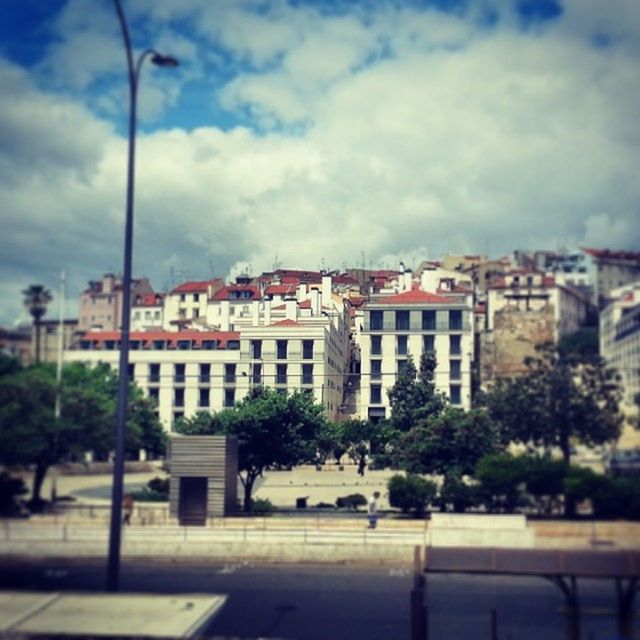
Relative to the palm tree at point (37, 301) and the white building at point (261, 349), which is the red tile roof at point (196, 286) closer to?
the white building at point (261, 349)

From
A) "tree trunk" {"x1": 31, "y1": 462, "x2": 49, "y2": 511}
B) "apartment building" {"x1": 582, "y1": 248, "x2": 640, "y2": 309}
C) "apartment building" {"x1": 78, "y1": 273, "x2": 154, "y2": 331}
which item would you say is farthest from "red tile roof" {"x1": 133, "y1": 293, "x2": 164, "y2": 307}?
"apartment building" {"x1": 582, "y1": 248, "x2": 640, "y2": 309}

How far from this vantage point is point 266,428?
788cm

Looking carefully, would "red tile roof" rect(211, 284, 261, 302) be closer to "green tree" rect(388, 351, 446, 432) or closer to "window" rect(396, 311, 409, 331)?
"window" rect(396, 311, 409, 331)

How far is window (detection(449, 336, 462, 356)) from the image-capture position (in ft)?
21.8

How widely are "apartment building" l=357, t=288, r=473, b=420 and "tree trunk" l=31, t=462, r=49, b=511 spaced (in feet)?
9.51

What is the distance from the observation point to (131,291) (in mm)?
6246

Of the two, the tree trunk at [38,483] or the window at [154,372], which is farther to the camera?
the window at [154,372]

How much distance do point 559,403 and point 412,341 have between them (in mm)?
1483

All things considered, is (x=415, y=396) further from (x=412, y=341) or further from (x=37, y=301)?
(x=37, y=301)

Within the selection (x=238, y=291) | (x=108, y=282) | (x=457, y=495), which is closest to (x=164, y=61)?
(x=108, y=282)

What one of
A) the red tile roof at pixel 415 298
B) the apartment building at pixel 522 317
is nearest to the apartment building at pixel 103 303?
the red tile roof at pixel 415 298

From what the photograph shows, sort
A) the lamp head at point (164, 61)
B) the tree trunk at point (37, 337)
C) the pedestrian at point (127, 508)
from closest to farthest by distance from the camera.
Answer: the lamp head at point (164, 61)
the pedestrian at point (127, 508)
the tree trunk at point (37, 337)

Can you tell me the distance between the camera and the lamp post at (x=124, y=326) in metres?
5.62

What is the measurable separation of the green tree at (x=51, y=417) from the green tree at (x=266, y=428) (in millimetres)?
1089
